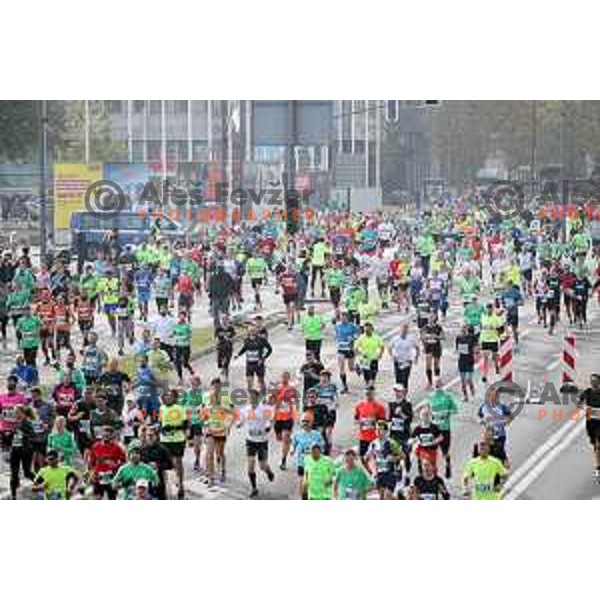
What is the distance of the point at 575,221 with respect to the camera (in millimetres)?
17641

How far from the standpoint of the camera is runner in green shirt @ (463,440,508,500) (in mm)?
15641

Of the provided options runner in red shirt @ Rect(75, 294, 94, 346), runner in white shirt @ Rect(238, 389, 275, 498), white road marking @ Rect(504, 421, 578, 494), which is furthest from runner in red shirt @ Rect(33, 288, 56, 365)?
white road marking @ Rect(504, 421, 578, 494)

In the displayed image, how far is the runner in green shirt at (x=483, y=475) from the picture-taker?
15641 millimetres

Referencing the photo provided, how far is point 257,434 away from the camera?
16844mm

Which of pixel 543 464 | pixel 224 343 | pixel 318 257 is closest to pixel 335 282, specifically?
pixel 318 257

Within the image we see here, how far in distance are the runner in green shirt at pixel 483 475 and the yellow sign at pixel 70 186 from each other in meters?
5.05

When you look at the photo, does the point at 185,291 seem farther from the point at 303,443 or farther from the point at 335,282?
the point at 303,443

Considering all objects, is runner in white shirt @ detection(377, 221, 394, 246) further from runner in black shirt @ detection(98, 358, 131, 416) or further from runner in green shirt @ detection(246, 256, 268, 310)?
runner in black shirt @ detection(98, 358, 131, 416)

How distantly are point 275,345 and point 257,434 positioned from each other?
4.71 ft

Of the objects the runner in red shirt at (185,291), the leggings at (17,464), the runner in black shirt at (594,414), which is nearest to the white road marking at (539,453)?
the runner in black shirt at (594,414)

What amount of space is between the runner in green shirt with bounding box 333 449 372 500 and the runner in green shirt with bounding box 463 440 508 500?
100 cm

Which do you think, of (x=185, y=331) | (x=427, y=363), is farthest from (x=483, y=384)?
(x=185, y=331)
